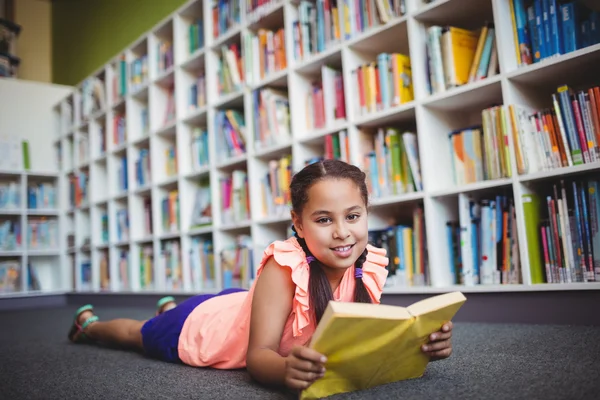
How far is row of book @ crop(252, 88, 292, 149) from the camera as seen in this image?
9.20ft

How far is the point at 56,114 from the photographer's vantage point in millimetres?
5195

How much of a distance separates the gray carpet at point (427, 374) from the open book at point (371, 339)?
0.04 m

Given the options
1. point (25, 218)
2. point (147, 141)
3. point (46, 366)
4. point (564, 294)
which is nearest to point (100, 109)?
point (147, 141)

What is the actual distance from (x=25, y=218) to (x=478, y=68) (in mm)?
4176

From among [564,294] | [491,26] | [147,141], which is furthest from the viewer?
[147,141]

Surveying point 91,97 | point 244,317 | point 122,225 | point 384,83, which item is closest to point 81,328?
point 244,317

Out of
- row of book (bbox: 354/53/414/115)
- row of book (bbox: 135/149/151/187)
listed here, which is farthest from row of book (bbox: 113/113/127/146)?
row of book (bbox: 354/53/414/115)

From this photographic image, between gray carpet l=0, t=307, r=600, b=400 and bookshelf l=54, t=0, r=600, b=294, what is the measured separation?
15.0 inches

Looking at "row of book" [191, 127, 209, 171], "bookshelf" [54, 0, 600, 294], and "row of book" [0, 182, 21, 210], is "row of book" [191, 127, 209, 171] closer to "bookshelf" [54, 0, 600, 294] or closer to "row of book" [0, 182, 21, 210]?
"bookshelf" [54, 0, 600, 294]

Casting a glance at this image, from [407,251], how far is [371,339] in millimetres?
1393

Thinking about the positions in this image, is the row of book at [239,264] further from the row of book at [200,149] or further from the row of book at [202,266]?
the row of book at [200,149]

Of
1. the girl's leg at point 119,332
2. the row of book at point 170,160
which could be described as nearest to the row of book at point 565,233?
the girl's leg at point 119,332

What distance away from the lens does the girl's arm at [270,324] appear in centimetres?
96

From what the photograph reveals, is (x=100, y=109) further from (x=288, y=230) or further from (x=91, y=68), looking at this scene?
(x=288, y=230)
